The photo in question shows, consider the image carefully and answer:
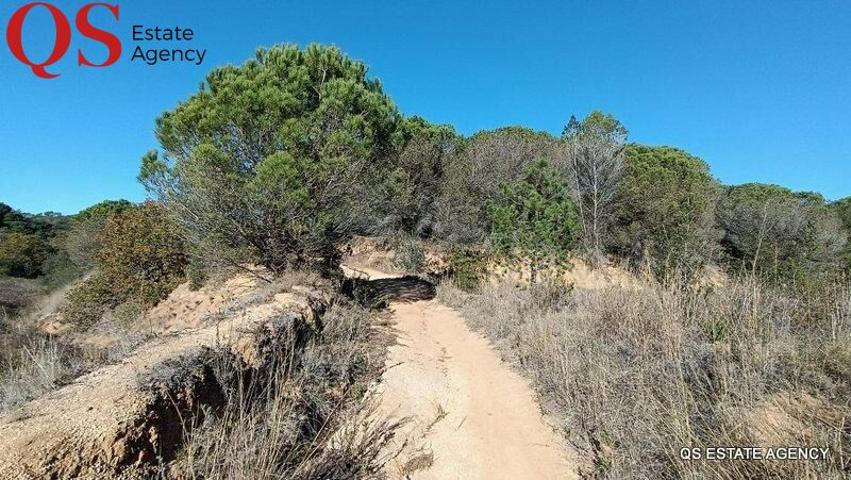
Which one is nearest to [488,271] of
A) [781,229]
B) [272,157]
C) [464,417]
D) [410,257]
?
[410,257]

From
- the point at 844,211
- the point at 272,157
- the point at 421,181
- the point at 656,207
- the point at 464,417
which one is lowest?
the point at 464,417

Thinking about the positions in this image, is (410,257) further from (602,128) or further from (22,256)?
(22,256)

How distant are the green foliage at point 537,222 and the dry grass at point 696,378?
2869 mm

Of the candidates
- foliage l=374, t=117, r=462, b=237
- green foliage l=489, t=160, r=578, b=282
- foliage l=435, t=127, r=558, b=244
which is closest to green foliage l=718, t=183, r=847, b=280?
foliage l=435, t=127, r=558, b=244

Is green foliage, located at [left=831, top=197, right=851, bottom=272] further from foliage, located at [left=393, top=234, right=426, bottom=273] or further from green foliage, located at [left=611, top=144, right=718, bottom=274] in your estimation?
foliage, located at [left=393, top=234, right=426, bottom=273]

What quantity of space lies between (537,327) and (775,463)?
13.8 feet

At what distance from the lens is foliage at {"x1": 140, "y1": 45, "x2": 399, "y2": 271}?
8.17 metres

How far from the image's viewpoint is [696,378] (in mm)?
3436

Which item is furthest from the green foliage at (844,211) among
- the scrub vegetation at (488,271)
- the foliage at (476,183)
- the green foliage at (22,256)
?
the green foliage at (22,256)

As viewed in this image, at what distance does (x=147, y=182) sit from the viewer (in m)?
8.73

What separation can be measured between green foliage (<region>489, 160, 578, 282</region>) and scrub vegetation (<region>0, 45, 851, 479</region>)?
0.18ft

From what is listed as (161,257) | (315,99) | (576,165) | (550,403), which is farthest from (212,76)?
(576,165)

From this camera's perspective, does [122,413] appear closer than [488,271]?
Yes

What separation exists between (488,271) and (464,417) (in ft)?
25.8
